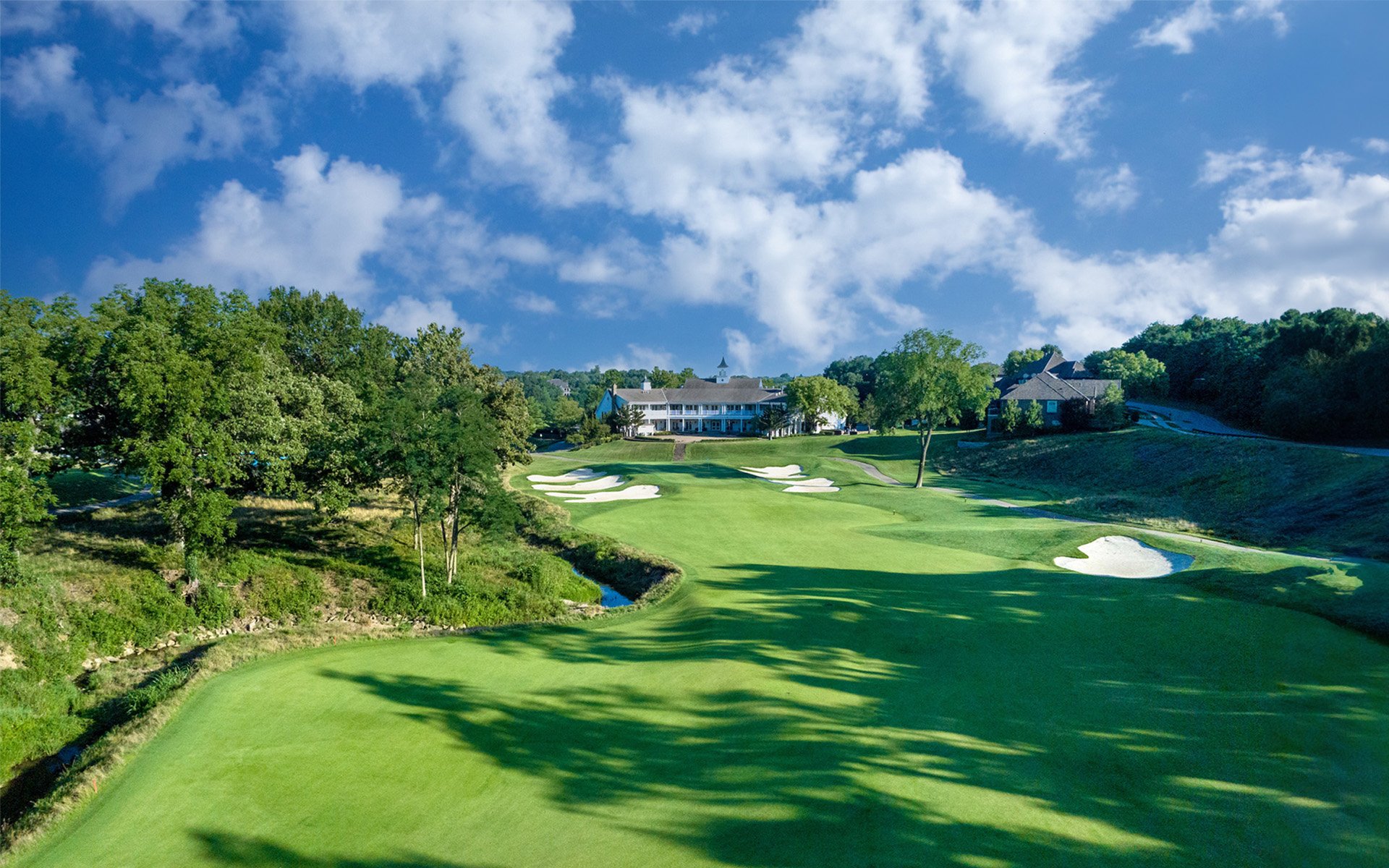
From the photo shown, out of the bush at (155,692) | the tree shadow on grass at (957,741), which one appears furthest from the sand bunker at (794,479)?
the bush at (155,692)

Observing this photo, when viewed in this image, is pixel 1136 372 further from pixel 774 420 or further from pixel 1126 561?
pixel 1126 561

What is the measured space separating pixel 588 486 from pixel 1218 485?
41.1 metres

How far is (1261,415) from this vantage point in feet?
192

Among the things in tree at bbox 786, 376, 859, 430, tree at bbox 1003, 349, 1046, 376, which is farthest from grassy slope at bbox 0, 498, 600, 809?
tree at bbox 1003, 349, 1046, 376

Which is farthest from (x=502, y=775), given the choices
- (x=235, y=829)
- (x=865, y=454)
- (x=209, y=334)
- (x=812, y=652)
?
(x=865, y=454)

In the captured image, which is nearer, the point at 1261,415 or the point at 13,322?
the point at 13,322

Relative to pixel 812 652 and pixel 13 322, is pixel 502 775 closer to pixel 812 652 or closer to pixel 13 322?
pixel 812 652

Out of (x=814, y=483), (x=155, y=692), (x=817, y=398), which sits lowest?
(x=155, y=692)

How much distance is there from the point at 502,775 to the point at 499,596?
14350 millimetres

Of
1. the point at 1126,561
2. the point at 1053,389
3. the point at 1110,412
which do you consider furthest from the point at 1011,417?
the point at 1126,561

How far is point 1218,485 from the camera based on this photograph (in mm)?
38469

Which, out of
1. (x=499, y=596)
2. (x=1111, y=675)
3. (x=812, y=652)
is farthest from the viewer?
(x=499, y=596)

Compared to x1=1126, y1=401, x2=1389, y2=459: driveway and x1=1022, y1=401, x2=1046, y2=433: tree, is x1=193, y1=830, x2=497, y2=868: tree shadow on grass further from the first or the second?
x1=1022, y1=401, x2=1046, y2=433: tree

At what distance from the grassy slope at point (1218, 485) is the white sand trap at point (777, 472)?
49.4 ft
